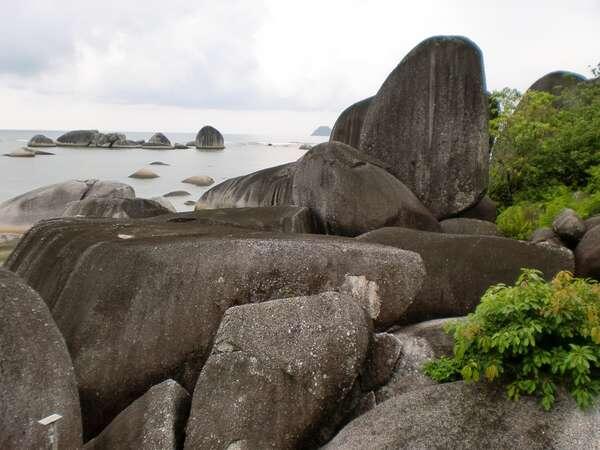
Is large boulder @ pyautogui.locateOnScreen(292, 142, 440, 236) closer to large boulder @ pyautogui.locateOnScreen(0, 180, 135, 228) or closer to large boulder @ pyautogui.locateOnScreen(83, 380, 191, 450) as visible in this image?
large boulder @ pyautogui.locateOnScreen(83, 380, 191, 450)

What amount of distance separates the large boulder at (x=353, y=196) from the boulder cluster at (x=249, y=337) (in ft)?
2.73

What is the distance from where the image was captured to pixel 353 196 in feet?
31.4

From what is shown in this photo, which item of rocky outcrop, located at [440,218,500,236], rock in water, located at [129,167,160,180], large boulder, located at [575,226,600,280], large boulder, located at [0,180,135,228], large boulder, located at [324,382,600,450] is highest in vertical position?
large boulder, located at [575,226,600,280]

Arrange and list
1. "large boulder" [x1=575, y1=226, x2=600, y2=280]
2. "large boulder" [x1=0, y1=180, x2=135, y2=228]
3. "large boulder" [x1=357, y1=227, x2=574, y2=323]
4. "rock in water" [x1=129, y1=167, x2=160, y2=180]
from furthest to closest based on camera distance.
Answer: "rock in water" [x1=129, y1=167, x2=160, y2=180] → "large boulder" [x1=0, y1=180, x2=135, y2=228] → "large boulder" [x1=575, y1=226, x2=600, y2=280] → "large boulder" [x1=357, y1=227, x2=574, y2=323]

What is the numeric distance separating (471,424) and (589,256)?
14.1ft

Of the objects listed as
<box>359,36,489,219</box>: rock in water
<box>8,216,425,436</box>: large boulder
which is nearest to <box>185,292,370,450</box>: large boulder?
<box>8,216,425,436</box>: large boulder

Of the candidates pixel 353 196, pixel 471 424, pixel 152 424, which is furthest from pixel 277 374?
pixel 353 196

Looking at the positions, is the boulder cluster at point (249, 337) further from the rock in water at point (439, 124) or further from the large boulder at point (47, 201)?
the large boulder at point (47, 201)

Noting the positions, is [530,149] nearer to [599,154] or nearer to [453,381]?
[599,154]

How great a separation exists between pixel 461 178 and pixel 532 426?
765cm

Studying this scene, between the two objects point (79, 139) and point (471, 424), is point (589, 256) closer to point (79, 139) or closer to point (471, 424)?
point (471, 424)

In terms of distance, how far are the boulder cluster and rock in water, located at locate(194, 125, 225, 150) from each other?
74.7 metres

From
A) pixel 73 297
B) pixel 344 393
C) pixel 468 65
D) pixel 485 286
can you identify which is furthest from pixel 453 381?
pixel 468 65

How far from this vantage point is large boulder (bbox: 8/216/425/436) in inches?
216
